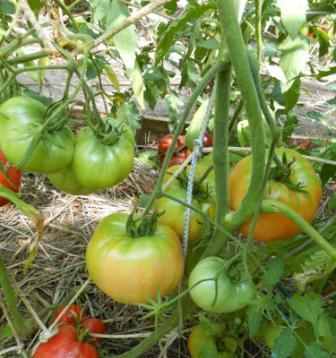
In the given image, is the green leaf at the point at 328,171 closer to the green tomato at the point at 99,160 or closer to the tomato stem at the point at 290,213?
the tomato stem at the point at 290,213

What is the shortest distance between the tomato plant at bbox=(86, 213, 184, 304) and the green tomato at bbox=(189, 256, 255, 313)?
56mm

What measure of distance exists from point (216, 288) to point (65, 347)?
0.44 meters

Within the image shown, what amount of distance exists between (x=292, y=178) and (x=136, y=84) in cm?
28

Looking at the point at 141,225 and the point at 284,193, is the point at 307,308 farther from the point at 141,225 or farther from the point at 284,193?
the point at 141,225

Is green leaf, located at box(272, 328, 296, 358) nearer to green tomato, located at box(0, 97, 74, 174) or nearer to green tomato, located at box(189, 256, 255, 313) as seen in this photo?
green tomato, located at box(189, 256, 255, 313)

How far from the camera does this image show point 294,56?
2.90 ft

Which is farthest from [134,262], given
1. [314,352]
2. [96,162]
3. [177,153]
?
[177,153]

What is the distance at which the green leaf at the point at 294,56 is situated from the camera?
88 cm

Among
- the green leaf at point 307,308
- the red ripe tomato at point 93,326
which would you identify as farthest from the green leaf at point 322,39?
the red ripe tomato at point 93,326

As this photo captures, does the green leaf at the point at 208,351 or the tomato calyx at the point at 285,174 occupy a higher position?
the tomato calyx at the point at 285,174

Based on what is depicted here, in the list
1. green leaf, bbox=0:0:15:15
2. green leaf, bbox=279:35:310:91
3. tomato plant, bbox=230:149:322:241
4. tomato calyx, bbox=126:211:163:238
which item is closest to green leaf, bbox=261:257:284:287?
tomato plant, bbox=230:149:322:241

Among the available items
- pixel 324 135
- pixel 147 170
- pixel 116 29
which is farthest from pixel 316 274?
pixel 324 135

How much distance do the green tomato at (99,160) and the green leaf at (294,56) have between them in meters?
0.27

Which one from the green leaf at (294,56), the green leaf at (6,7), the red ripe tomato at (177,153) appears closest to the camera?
the green leaf at (294,56)
